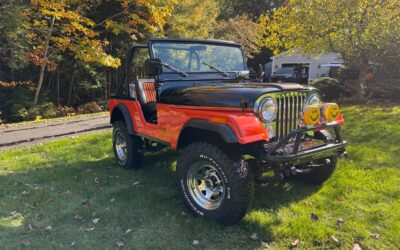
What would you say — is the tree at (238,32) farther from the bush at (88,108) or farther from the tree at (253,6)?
the tree at (253,6)

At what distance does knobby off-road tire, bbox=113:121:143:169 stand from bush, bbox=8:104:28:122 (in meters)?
9.41

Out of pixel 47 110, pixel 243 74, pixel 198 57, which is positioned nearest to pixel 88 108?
pixel 47 110

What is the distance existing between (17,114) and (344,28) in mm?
12069

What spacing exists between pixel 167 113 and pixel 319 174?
2.06 meters

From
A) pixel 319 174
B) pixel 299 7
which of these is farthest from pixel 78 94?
pixel 319 174

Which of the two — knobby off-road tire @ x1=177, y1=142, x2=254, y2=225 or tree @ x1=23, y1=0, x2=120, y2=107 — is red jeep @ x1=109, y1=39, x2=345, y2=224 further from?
tree @ x1=23, y1=0, x2=120, y2=107

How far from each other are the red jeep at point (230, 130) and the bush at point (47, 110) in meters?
10.9

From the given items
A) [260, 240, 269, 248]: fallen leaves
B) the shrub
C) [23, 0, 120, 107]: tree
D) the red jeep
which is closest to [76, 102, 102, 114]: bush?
the shrub

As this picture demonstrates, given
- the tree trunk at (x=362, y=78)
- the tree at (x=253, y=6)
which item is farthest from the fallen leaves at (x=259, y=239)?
the tree at (x=253, y=6)

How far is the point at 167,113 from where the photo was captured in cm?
418

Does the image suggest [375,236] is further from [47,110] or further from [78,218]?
[47,110]

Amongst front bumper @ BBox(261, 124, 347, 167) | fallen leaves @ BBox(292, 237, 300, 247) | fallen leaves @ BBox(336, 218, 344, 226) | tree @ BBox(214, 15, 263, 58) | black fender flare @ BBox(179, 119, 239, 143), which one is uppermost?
tree @ BBox(214, 15, 263, 58)

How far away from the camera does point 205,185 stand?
3715 millimetres

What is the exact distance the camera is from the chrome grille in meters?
3.50
